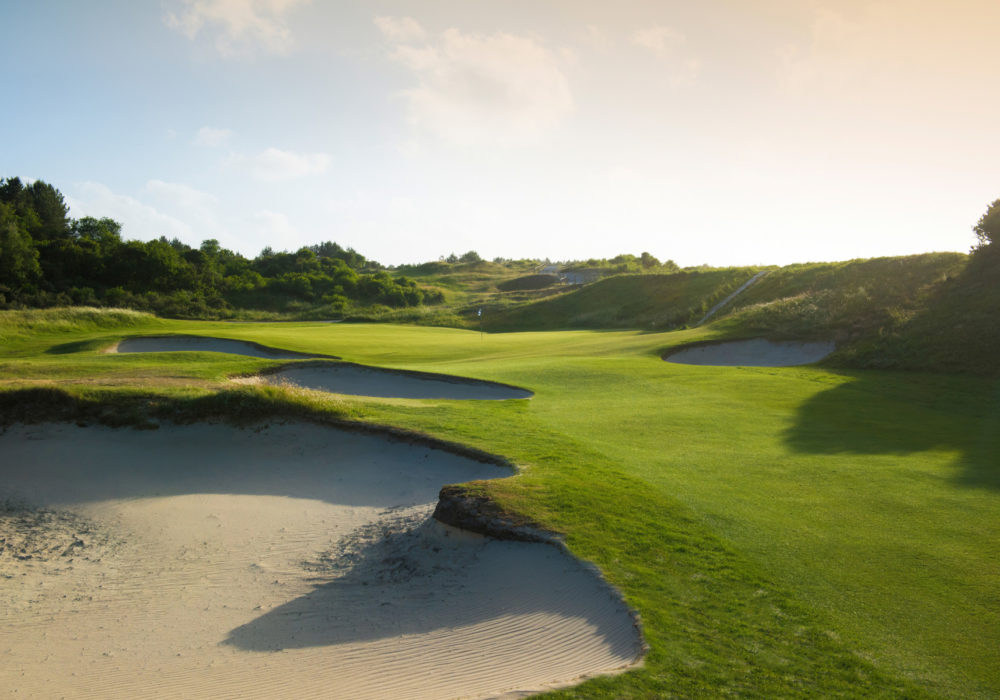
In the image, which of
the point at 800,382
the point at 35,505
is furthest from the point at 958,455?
the point at 35,505

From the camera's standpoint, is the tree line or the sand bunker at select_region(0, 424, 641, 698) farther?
the tree line

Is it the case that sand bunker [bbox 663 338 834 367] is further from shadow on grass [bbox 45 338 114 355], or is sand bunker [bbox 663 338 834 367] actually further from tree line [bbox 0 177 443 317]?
tree line [bbox 0 177 443 317]

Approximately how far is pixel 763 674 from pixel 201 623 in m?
5.51

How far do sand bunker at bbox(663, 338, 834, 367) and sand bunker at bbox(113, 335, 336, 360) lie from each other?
1652 centimetres

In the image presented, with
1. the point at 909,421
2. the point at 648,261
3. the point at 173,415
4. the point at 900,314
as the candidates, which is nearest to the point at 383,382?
the point at 173,415

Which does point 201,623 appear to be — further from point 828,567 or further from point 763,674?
point 828,567

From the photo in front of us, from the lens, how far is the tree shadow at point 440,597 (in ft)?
19.8

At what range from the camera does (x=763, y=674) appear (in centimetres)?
486

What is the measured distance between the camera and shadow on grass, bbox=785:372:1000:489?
11.0 m

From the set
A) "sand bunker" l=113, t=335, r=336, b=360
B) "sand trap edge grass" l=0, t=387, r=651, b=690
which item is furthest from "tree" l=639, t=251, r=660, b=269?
"sand trap edge grass" l=0, t=387, r=651, b=690

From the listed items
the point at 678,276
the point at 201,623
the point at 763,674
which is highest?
the point at 678,276

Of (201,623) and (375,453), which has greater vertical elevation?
(375,453)

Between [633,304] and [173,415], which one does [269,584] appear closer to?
A: [173,415]

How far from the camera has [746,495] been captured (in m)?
8.59
